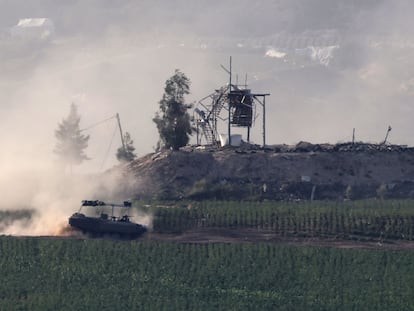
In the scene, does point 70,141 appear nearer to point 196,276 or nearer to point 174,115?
point 174,115

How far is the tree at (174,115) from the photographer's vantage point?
133375mm

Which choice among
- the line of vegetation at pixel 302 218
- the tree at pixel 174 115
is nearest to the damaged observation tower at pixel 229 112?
the tree at pixel 174 115

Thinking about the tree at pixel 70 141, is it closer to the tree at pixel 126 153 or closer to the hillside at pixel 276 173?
the tree at pixel 126 153

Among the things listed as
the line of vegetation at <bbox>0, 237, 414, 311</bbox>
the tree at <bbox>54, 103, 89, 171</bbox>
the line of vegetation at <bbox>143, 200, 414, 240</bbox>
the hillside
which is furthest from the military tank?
the tree at <bbox>54, 103, 89, 171</bbox>

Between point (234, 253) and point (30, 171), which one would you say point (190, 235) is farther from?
point (30, 171)

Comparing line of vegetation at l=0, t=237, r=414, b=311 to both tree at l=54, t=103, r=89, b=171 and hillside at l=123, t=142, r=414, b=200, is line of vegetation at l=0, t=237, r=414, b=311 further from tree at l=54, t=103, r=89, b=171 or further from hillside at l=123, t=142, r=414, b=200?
tree at l=54, t=103, r=89, b=171

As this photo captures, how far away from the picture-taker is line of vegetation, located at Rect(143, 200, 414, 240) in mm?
108562

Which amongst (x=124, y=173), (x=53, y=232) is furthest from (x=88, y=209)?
(x=124, y=173)

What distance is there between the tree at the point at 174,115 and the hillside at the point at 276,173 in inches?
90.0

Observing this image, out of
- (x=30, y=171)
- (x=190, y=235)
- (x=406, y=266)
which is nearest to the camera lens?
(x=406, y=266)

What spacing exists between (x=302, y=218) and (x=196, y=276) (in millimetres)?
18204

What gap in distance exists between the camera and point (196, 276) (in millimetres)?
94688

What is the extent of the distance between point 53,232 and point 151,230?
771 centimetres

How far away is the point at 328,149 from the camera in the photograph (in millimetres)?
132375
